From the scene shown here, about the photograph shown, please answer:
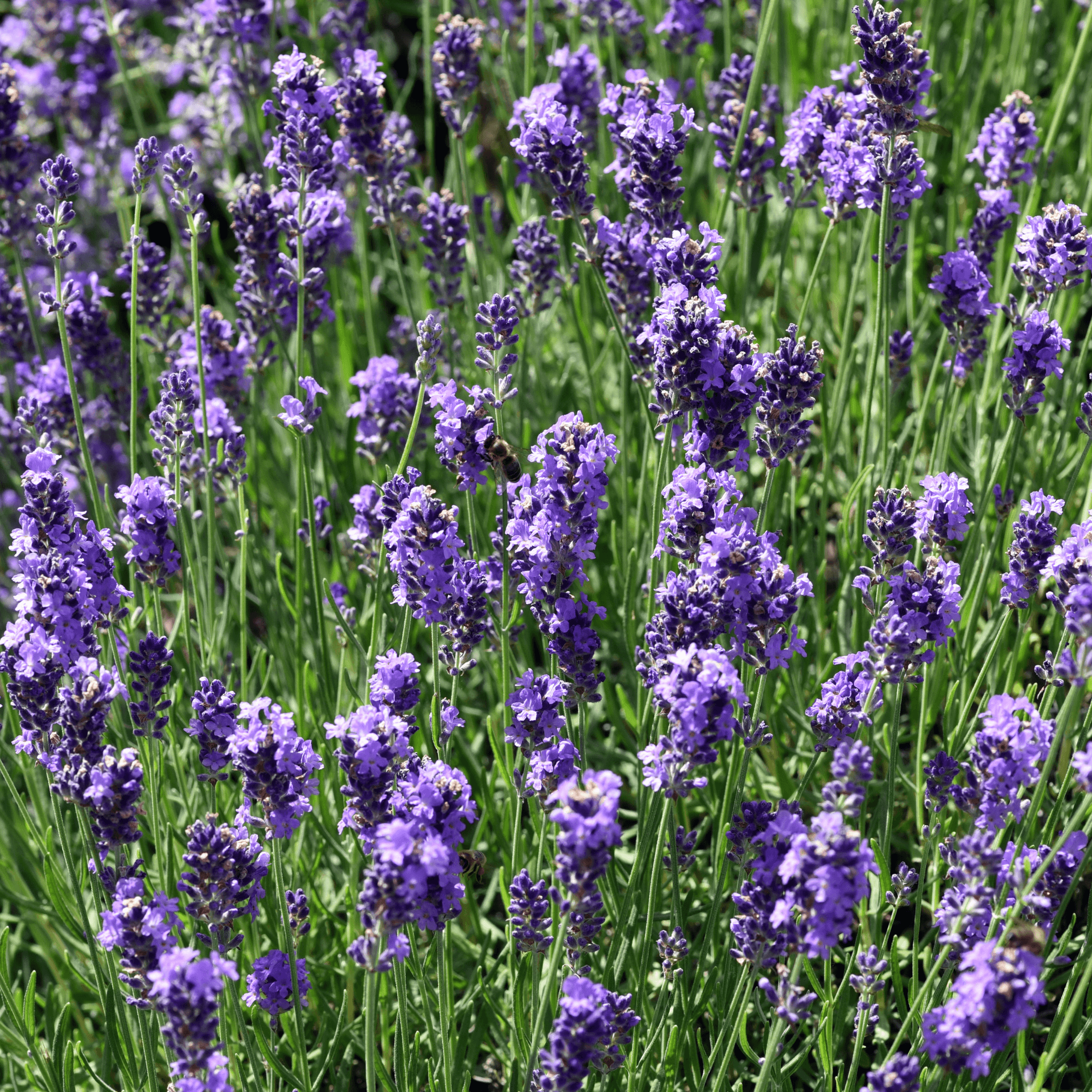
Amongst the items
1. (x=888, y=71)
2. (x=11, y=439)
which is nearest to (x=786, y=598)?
(x=888, y=71)

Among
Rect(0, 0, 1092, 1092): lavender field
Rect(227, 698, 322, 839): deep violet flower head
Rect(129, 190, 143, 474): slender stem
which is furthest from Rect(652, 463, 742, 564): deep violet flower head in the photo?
Rect(129, 190, 143, 474): slender stem

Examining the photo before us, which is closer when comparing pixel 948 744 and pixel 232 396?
pixel 948 744

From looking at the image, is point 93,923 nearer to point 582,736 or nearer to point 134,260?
point 582,736

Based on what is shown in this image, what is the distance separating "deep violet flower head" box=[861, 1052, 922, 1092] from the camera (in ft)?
6.51

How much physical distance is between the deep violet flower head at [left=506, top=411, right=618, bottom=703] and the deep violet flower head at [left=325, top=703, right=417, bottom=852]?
0.42m

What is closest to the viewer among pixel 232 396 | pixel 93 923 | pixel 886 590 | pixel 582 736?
pixel 582 736

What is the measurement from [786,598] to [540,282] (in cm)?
176

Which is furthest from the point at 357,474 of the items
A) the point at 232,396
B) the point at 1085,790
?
the point at 1085,790

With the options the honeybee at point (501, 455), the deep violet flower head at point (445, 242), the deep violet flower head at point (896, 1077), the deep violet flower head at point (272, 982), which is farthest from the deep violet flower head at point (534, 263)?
the deep violet flower head at point (896, 1077)

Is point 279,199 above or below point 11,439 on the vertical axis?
above

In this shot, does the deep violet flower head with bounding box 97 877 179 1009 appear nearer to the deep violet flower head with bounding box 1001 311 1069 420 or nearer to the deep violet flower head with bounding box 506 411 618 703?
the deep violet flower head with bounding box 506 411 618 703

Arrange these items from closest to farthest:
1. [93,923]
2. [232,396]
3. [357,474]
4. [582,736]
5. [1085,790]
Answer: [1085,790]
[582,736]
[93,923]
[232,396]
[357,474]

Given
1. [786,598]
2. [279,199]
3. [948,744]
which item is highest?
[279,199]

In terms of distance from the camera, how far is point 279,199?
355 cm
